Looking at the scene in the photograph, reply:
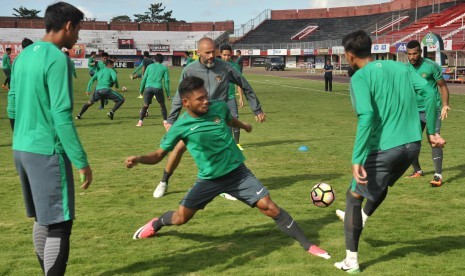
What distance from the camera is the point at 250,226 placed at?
661 cm

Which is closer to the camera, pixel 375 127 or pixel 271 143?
pixel 375 127

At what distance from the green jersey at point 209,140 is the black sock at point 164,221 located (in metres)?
0.75

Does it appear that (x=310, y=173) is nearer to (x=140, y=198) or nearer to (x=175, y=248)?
(x=140, y=198)

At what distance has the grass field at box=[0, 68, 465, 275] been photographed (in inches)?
210

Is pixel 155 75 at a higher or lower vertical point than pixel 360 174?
higher

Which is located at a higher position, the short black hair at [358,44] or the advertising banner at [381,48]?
the advertising banner at [381,48]

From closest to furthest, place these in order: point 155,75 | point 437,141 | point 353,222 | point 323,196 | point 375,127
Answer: point 375,127, point 353,222, point 437,141, point 323,196, point 155,75

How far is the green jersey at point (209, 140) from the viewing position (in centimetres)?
508

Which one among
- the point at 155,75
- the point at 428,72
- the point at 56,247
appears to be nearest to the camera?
the point at 56,247

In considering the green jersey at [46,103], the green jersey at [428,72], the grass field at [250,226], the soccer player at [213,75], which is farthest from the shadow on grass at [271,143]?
the green jersey at [46,103]

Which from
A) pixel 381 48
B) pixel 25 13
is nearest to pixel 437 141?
pixel 381 48

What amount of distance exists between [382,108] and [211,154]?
1535 millimetres

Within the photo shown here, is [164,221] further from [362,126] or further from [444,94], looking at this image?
[444,94]

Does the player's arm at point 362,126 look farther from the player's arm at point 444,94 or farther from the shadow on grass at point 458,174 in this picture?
the shadow on grass at point 458,174
